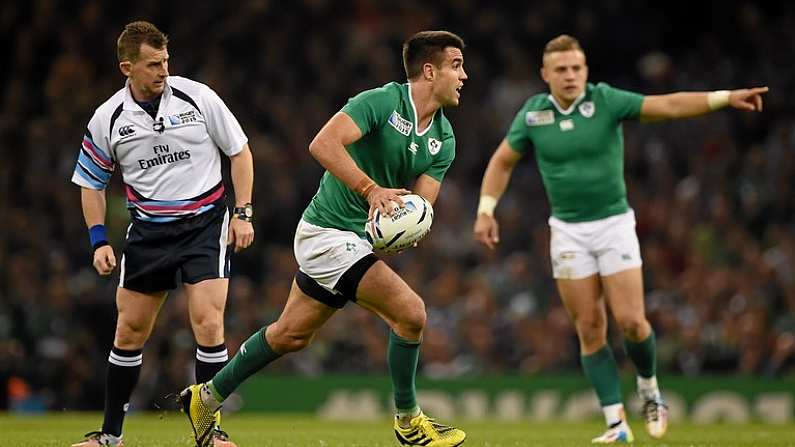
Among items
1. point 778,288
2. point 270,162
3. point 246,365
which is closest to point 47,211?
point 270,162

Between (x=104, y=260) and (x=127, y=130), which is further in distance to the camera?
(x=127, y=130)

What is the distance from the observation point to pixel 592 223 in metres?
9.96

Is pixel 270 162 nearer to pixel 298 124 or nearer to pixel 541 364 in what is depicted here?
pixel 298 124

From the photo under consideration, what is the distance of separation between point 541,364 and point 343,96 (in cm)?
602

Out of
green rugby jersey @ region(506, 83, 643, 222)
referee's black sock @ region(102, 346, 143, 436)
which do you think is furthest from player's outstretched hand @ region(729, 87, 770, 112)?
referee's black sock @ region(102, 346, 143, 436)

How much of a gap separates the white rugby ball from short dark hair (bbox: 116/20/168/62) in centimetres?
179

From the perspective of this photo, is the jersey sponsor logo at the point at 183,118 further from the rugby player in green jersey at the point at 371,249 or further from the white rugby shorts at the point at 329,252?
the white rugby shorts at the point at 329,252

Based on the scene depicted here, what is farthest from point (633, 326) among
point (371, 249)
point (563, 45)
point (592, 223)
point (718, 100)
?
point (371, 249)

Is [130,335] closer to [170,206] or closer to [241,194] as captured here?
[170,206]

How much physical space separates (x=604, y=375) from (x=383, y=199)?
3.46 meters

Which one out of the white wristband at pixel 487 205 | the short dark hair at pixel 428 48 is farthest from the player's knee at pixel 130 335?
the white wristband at pixel 487 205

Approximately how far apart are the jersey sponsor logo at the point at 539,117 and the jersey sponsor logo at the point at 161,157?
318cm

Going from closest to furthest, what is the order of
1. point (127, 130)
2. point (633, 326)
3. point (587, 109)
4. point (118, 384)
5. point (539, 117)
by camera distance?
point (127, 130)
point (118, 384)
point (633, 326)
point (587, 109)
point (539, 117)

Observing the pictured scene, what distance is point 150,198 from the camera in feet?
26.4
